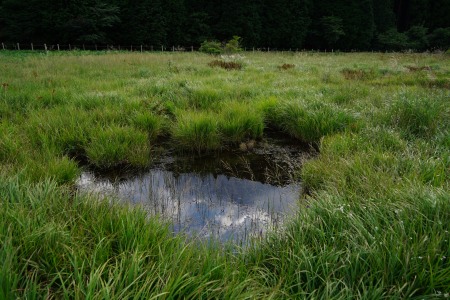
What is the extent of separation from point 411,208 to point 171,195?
8.01 feet

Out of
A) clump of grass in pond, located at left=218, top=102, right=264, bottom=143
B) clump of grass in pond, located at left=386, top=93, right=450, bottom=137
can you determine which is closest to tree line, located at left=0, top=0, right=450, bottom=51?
clump of grass in pond, located at left=218, top=102, right=264, bottom=143

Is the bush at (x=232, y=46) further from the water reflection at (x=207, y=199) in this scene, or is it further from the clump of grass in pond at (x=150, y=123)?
the water reflection at (x=207, y=199)

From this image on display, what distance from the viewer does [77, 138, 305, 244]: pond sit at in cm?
298

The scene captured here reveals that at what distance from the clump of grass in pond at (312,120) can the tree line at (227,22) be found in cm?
3025

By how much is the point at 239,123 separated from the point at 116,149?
2175mm

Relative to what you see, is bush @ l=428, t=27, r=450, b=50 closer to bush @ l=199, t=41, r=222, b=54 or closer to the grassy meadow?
bush @ l=199, t=41, r=222, b=54

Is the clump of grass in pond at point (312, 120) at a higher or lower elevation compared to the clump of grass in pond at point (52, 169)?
higher

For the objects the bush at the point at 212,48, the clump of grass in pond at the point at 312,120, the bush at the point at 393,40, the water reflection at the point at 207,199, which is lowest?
the water reflection at the point at 207,199

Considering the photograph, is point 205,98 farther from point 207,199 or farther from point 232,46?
point 232,46

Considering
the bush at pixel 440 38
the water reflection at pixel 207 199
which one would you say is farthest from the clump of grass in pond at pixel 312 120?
the bush at pixel 440 38

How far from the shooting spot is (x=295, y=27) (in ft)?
129

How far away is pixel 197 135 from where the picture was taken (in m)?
5.00

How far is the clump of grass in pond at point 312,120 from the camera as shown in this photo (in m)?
5.26

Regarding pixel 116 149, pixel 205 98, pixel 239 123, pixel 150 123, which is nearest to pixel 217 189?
pixel 116 149
